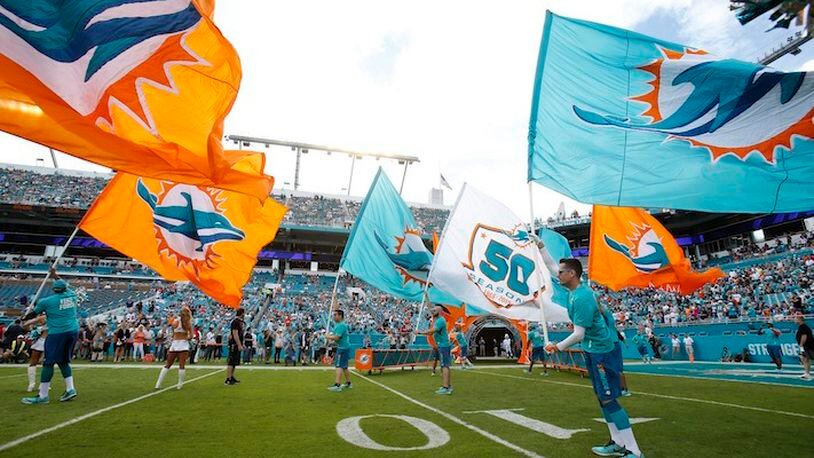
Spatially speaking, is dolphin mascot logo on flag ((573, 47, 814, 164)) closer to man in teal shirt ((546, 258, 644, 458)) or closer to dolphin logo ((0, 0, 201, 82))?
man in teal shirt ((546, 258, 644, 458))

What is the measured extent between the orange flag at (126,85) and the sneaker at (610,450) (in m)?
5.03

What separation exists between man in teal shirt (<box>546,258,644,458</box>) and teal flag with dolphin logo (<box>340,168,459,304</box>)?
9.78 meters

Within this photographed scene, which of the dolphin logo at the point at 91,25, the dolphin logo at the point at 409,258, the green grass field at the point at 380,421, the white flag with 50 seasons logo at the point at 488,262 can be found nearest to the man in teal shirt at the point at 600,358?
the green grass field at the point at 380,421

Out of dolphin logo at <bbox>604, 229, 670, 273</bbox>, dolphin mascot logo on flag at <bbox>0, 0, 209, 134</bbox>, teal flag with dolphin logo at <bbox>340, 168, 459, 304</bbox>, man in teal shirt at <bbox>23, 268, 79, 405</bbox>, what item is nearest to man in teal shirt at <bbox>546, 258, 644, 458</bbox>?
dolphin mascot logo on flag at <bbox>0, 0, 209, 134</bbox>

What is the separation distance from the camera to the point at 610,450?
4453 millimetres

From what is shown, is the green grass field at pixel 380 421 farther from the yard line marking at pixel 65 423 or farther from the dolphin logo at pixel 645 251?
the dolphin logo at pixel 645 251

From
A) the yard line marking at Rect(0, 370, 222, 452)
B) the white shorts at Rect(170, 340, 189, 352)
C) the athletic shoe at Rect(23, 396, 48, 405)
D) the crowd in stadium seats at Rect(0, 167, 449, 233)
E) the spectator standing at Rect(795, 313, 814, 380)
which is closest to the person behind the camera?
the yard line marking at Rect(0, 370, 222, 452)

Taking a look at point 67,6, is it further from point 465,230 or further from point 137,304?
point 137,304

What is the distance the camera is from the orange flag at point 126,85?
14.6ft

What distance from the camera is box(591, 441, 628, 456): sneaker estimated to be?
4406 millimetres

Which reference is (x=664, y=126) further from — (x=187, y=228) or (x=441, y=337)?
(x=187, y=228)

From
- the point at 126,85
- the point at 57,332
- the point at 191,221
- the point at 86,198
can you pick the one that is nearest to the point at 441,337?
the point at 191,221

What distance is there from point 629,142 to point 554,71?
1983mm

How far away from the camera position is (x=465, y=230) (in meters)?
14.6
